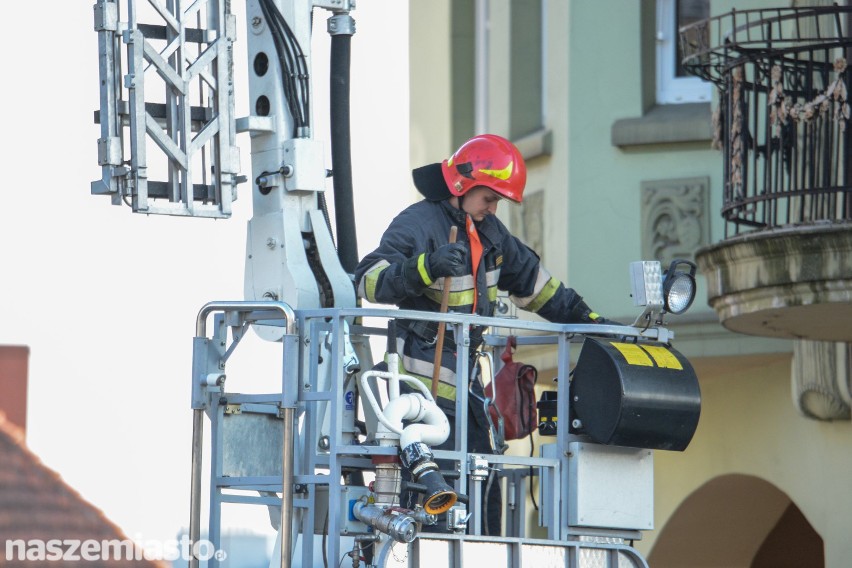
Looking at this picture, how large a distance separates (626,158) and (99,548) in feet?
14.8

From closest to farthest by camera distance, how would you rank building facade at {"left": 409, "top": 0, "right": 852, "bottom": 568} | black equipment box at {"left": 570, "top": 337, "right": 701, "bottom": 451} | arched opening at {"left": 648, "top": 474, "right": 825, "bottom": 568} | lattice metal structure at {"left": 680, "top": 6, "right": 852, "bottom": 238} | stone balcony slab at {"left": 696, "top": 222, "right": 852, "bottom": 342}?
1. black equipment box at {"left": 570, "top": 337, "right": 701, "bottom": 451}
2. stone balcony slab at {"left": 696, "top": 222, "right": 852, "bottom": 342}
3. lattice metal structure at {"left": 680, "top": 6, "right": 852, "bottom": 238}
4. building facade at {"left": 409, "top": 0, "right": 852, "bottom": 568}
5. arched opening at {"left": 648, "top": 474, "right": 825, "bottom": 568}

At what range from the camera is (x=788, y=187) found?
1131 centimetres

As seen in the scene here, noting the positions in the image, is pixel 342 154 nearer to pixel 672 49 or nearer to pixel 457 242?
pixel 457 242

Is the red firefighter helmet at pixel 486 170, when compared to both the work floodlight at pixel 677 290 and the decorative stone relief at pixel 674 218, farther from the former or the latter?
the decorative stone relief at pixel 674 218

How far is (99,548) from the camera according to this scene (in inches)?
508

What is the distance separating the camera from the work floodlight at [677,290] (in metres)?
8.31

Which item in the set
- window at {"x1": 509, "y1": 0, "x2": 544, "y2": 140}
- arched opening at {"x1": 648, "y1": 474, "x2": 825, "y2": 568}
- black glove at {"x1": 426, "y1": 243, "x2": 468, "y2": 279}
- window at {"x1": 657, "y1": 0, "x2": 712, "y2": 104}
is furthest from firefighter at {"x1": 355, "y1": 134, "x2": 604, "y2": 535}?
window at {"x1": 509, "y1": 0, "x2": 544, "y2": 140}

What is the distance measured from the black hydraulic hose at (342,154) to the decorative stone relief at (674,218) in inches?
179

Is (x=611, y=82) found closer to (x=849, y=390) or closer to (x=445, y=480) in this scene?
(x=849, y=390)

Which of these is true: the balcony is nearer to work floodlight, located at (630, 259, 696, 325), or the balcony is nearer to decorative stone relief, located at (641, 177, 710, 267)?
decorative stone relief, located at (641, 177, 710, 267)

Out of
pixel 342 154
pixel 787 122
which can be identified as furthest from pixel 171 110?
pixel 787 122

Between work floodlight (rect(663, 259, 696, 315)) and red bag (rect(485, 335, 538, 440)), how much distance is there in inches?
26.0

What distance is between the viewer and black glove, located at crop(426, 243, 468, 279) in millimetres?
7629

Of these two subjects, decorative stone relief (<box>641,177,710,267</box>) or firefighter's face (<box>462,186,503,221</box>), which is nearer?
firefighter's face (<box>462,186,503,221</box>)
